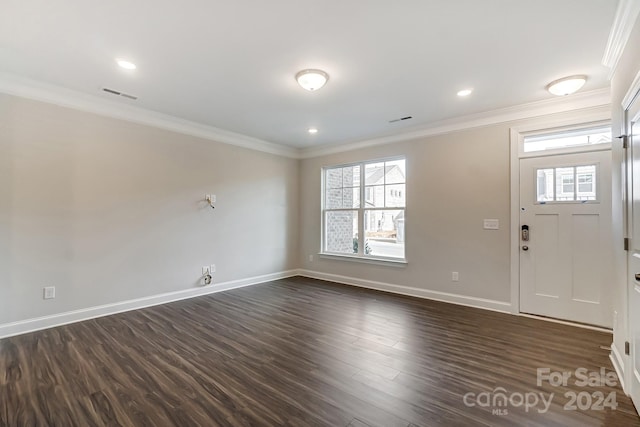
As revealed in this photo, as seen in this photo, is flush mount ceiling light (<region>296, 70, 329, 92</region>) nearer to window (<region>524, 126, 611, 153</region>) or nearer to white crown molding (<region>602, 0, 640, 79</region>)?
white crown molding (<region>602, 0, 640, 79</region>)

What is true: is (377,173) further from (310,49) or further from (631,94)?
(631,94)

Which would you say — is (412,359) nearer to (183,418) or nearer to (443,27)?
(183,418)

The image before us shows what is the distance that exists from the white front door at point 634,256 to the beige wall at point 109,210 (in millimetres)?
4741

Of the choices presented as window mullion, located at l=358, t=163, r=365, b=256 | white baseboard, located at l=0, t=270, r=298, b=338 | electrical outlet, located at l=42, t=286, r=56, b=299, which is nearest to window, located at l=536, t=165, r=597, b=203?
window mullion, located at l=358, t=163, r=365, b=256

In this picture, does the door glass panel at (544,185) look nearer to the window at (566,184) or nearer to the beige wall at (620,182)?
the window at (566,184)

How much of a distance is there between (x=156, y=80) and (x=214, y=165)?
1.79 metres

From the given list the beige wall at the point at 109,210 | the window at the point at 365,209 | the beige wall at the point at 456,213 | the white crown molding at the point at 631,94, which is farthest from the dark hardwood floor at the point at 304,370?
the white crown molding at the point at 631,94

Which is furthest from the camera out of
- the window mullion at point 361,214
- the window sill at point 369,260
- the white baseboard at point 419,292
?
the window mullion at point 361,214

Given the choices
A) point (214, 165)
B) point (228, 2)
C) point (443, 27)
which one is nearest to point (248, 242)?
point (214, 165)

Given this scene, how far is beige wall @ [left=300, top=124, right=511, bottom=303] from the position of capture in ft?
12.5

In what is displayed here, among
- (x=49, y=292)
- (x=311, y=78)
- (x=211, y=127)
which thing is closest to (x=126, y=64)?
(x=311, y=78)

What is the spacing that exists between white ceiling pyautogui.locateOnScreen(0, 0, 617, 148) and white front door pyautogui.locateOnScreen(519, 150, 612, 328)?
35.9 inches

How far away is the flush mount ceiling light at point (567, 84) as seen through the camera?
2914 millimetres

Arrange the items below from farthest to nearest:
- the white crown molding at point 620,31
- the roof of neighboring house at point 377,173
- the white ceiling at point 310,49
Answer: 1. the roof of neighboring house at point 377,173
2. the white ceiling at point 310,49
3. the white crown molding at point 620,31
